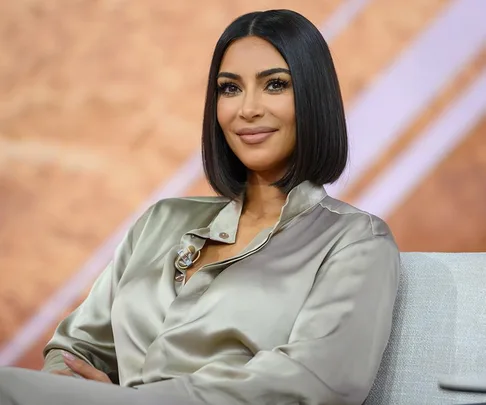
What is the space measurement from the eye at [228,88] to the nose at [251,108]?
0.06m

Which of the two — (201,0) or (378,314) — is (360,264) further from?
(201,0)

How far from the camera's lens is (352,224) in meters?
1.82

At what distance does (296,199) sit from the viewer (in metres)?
1.89

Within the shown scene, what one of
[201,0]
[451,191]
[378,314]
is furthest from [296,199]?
[201,0]

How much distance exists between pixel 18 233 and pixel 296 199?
1278mm

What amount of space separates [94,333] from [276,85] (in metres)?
0.62

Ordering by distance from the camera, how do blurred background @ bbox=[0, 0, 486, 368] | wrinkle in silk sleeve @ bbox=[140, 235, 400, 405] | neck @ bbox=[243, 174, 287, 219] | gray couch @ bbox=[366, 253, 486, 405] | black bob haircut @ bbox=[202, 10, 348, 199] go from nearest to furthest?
wrinkle in silk sleeve @ bbox=[140, 235, 400, 405] < gray couch @ bbox=[366, 253, 486, 405] < black bob haircut @ bbox=[202, 10, 348, 199] < neck @ bbox=[243, 174, 287, 219] < blurred background @ bbox=[0, 0, 486, 368]

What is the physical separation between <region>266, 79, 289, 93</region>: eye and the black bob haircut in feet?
0.09

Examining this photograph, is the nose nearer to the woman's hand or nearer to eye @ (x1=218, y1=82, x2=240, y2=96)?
eye @ (x1=218, y1=82, x2=240, y2=96)

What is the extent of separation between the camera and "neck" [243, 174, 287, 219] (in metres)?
1.99

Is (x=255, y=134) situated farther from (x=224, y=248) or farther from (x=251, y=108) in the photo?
(x=224, y=248)

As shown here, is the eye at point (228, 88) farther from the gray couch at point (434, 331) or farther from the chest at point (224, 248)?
the gray couch at point (434, 331)

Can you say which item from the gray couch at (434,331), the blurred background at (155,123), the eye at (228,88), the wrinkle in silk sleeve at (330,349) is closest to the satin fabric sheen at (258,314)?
the wrinkle in silk sleeve at (330,349)

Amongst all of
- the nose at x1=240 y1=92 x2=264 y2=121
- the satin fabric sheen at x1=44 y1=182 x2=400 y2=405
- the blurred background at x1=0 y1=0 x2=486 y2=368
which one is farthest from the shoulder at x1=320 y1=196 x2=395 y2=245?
the blurred background at x1=0 y1=0 x2=486 y2=368
